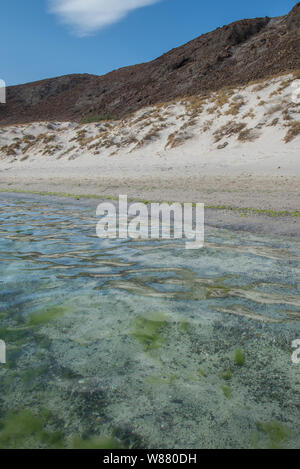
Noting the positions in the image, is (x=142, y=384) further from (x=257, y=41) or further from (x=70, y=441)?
(x=257, y=41)

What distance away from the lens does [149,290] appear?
3174mm

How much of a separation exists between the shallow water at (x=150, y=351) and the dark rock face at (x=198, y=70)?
77.2 ft

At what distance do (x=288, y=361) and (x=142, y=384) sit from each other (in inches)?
36.1

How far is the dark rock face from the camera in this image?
2573 cm

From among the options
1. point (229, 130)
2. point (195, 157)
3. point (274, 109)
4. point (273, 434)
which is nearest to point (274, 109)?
point (274, 109)

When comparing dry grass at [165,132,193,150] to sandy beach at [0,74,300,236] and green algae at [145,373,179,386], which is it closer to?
sandy beach at [0,74,300,236]

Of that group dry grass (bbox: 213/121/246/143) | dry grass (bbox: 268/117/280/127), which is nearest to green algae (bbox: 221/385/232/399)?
dry grass (bbox: 268/117/280/127)

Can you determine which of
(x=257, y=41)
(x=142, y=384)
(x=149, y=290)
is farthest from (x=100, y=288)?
(x=257, y=41)

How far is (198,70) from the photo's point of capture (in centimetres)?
3028

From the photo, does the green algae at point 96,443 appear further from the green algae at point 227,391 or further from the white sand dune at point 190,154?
the white sand dune at point 190,154

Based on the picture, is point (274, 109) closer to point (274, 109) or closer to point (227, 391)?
point (274, 109)

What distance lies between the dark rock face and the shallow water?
77.2 feet

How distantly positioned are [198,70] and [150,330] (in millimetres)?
32307

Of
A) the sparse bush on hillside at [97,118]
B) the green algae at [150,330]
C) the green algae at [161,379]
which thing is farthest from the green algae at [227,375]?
the sparse bush on hillside at [97,118]
